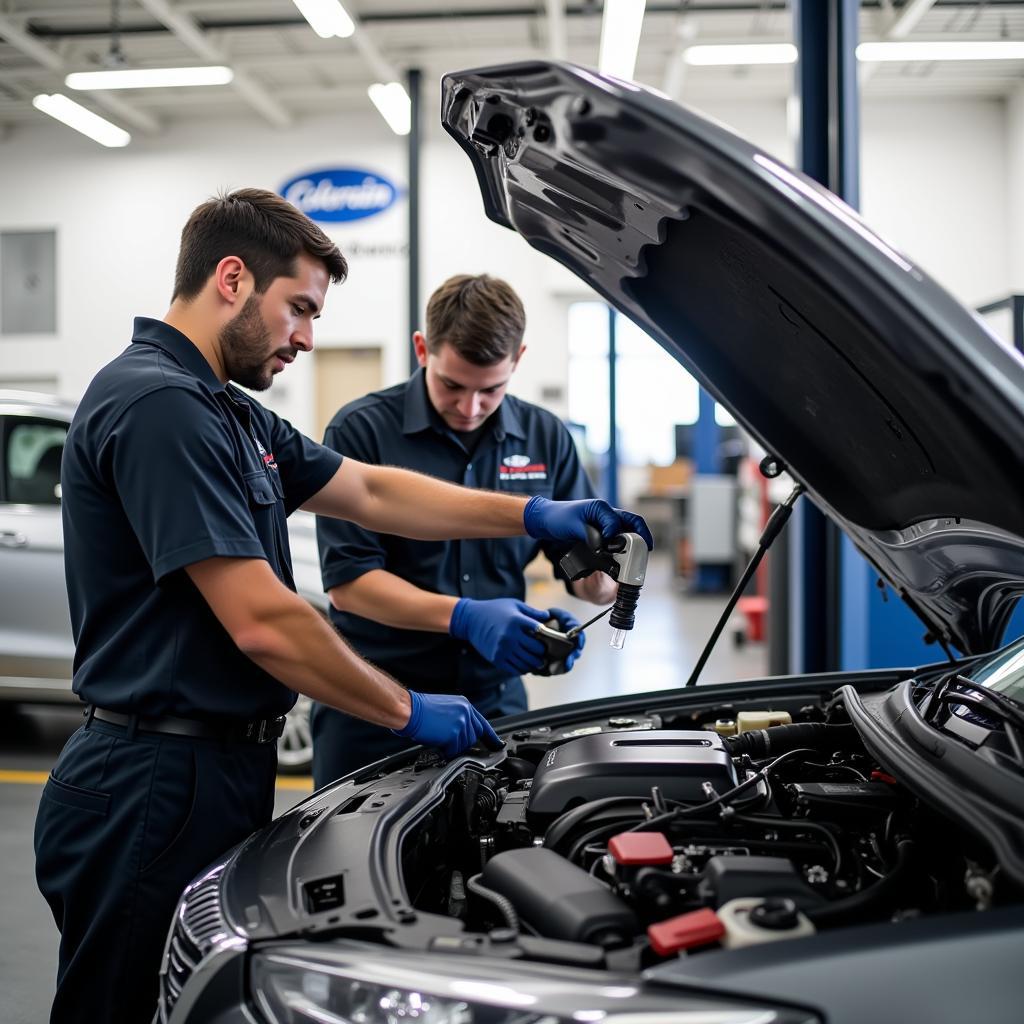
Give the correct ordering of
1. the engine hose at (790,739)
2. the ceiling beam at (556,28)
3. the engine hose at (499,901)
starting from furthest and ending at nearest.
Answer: the ceiling beam at (556,28) < the engine hose at (790,739) < the engine hose at (499,901)

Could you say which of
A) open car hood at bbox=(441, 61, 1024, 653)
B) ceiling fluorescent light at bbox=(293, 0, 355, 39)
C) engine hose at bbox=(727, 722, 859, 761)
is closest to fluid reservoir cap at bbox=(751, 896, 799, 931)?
open car hood at bbox=(441, 61, 1024, 653)

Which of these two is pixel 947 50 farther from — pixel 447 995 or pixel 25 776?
pixel 447 995

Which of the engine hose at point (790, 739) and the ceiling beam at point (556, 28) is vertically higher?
the ceiling beam at point (556, 28)

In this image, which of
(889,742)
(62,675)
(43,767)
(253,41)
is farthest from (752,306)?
(253,41)

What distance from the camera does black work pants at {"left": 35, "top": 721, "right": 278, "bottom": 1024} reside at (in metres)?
1.36

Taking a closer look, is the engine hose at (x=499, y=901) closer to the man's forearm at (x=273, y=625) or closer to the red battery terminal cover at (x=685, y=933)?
the red battery terminal cover at (x=685, y=933)

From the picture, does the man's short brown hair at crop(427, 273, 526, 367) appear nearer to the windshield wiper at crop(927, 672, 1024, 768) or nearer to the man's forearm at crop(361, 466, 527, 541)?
the man's forearm at crop(361, 466, 527, 541)

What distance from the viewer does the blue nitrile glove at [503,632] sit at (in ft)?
6.26

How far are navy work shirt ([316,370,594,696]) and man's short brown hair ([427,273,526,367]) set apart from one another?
208 mm

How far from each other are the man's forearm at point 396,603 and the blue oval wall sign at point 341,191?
10.8 meters

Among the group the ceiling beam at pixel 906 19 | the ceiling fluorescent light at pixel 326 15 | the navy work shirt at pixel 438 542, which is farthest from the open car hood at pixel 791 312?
the ceiling beam at pixel 906 19

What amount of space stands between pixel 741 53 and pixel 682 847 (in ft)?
27.8

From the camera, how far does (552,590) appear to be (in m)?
9.89

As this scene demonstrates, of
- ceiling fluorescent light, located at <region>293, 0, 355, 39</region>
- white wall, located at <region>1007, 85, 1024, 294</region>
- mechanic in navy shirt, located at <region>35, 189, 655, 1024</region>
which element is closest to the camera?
mechanic in navy shirt, located at <region>35, 189, 655, 1024</region>
